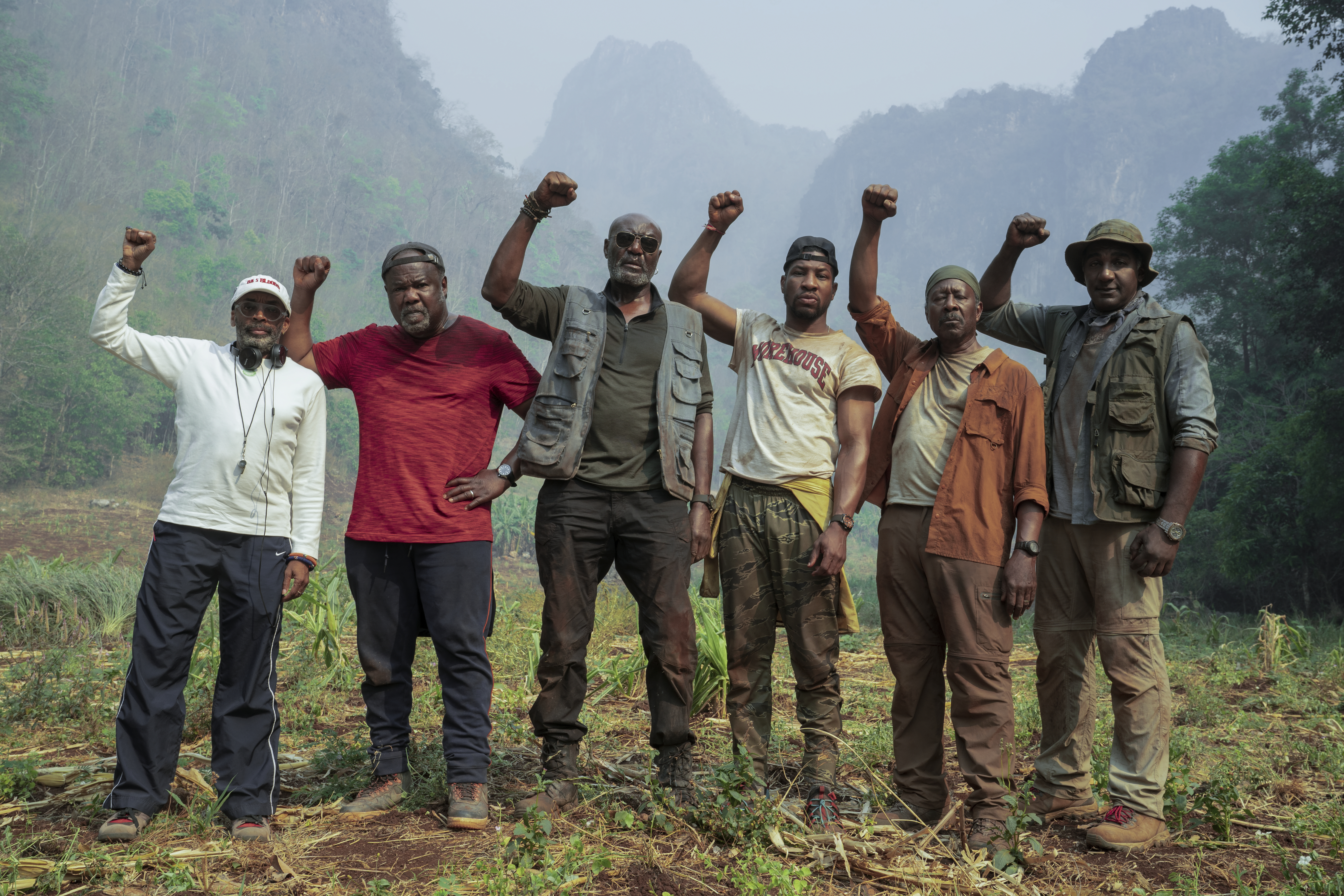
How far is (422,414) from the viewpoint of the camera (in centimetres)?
364

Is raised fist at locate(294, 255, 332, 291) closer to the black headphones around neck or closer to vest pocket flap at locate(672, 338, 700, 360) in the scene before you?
the black headphones around neck

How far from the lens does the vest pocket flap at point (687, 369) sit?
3693 millimetres

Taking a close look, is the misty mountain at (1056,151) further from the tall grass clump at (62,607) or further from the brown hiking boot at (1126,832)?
the brown hiking boot at (1126,832)

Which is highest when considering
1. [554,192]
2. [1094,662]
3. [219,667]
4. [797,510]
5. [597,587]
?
[554,192]

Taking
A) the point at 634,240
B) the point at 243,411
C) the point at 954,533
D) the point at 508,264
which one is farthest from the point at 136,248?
the point at 954,533

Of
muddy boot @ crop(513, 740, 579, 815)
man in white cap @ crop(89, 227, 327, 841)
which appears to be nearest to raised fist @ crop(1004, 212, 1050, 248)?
muddy boot @ crop(513, 740, 579, 815)

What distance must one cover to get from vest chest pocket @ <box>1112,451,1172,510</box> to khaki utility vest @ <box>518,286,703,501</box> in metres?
1.70

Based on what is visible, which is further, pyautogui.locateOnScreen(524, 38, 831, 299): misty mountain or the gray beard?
pyautogui.locateOnScreen(524, 38, 831, 299): misty mountain

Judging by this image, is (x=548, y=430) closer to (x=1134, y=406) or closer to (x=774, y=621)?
(x=774, y=621)

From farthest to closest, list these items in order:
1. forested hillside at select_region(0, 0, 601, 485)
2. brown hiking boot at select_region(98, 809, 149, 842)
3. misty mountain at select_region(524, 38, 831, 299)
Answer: misty mountain at select_region(524, 38, 831, 299)
forested hillside at select_region(0, 0, 601, 485)
brown hiking boot at select_region(98, 809, 149, 842)

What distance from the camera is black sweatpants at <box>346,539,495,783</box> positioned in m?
3.54

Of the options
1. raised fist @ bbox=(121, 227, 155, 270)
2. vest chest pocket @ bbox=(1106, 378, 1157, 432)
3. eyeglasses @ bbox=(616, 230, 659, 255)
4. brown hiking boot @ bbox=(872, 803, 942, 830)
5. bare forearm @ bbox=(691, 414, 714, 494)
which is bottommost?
brown hiking boot @ bbox=(872, 803, 942, 830)

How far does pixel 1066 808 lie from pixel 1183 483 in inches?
56.0

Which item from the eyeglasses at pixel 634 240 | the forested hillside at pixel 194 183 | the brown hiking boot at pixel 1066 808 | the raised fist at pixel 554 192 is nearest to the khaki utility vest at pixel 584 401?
the eyeglasses at pixel 634 240
